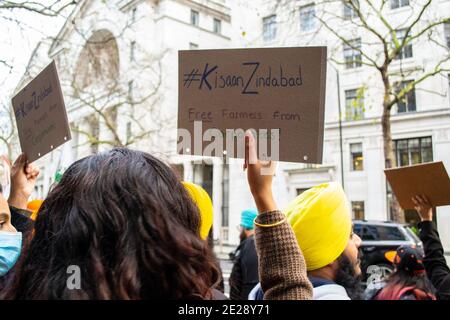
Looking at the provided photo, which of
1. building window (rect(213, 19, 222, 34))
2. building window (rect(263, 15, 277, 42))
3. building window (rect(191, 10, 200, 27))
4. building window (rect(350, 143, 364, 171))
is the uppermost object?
building window (rect(191, 10, 200, 27))

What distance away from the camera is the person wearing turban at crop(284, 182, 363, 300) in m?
1.77

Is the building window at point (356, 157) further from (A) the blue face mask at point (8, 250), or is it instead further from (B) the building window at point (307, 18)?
(A) the blue face mask at point (8, 250)

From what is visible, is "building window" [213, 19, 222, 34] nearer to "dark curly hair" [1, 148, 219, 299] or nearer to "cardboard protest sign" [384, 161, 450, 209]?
"cardboard protest sign" [384, 161, 450, 209]

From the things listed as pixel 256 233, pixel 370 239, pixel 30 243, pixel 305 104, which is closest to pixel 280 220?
pixel 256 233

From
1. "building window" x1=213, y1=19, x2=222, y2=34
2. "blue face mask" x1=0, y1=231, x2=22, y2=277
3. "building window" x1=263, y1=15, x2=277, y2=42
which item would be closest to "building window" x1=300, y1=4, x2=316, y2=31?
"building window" x1=263, y1=15, x2=277, y2=42

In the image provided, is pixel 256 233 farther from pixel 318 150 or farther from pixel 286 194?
pixel 286 194

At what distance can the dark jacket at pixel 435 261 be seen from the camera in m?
2.28

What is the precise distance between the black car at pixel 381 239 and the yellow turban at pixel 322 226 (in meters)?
7.05

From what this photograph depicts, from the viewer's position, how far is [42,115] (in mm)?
2355

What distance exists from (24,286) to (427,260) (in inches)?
82.9

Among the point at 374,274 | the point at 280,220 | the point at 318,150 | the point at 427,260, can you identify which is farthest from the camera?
the point at 374,274

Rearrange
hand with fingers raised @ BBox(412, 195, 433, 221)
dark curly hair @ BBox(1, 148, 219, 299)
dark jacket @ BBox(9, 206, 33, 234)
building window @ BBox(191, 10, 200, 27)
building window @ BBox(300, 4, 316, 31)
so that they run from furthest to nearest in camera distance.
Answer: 1. building window @ BBox(191, 10, 200, 27)
2. building window @ BBox(300, 4, 316, 31)
3. hand with fingers raised @ BBox(412, 195, 433, 221)
4. dark jacket @ BBox(9, 206, 33, 234)
5. dark curly hair @ BBox(1, 148, 219, 299)

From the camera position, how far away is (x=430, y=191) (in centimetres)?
251

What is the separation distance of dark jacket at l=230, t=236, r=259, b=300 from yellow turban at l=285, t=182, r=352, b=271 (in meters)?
2.38
